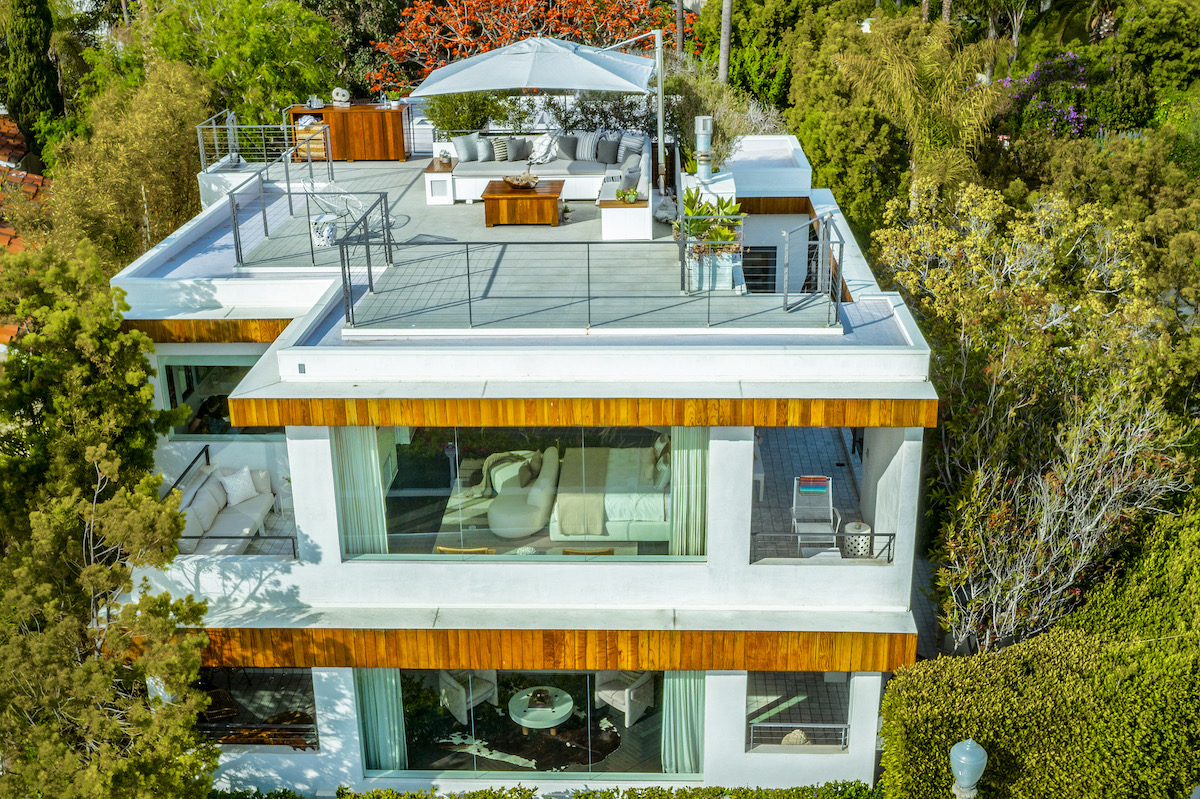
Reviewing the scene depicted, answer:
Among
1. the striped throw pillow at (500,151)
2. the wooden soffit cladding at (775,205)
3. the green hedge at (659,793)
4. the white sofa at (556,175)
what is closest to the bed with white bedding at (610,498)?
the green hedge at (659,793)

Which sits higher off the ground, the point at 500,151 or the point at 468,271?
the point at 500,151

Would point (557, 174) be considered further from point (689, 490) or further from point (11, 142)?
point (11, 142)

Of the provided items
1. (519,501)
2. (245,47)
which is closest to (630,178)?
(519,501)

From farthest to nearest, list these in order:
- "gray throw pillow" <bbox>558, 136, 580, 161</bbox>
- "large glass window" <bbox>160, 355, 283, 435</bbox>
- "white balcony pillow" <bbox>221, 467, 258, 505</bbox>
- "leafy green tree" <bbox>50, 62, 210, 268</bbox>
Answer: "leafy green tree" <bbox>50, 62, 210, 268</bbox> < "gray throw pillow" <bbox>558, 136, 580, 161</bbox> < "large glass window" <bbox>160, 355, 283, 435</bbox> < "white balcony pillow" <bbox>221, 467, 258, 505</bbox>

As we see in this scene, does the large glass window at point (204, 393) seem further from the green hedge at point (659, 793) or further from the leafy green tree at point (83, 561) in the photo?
the green hedge at point (659, 793)

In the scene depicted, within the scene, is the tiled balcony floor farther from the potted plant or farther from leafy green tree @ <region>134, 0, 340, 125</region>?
leafy green tree @ <region>134, 0, 340, 125</region>

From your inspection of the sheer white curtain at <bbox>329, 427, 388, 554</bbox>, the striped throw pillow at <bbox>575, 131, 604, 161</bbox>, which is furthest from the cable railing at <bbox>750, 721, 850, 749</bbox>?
the striped throw pillow at <bbox>575, 131, 604, 161</bbox>
